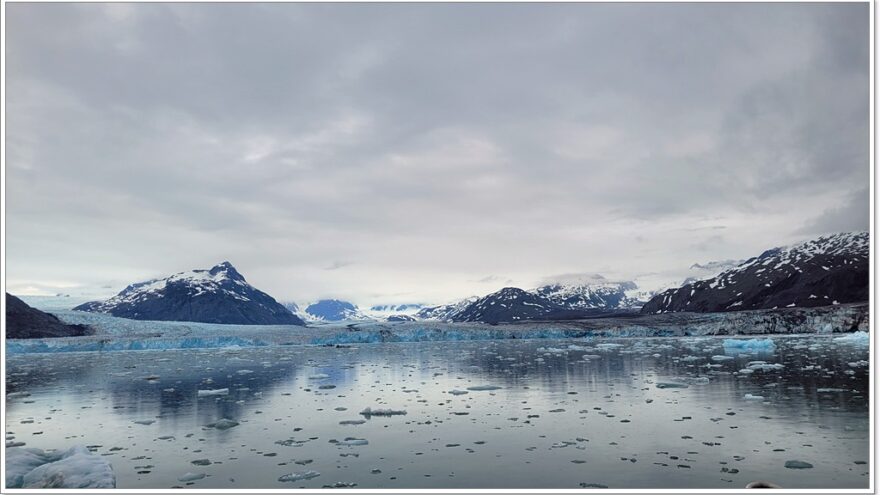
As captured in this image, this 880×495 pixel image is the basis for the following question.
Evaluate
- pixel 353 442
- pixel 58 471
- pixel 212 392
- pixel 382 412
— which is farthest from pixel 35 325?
pixel 353 442

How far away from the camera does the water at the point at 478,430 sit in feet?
29.6

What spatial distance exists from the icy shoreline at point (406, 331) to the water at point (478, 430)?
130 feet

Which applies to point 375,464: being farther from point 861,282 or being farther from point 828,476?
point 861,282

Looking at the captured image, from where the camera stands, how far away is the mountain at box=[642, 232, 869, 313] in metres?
130

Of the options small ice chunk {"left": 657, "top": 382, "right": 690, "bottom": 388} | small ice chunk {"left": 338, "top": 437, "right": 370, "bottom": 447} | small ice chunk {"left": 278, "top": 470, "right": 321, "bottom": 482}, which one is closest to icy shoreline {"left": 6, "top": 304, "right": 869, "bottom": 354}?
small ice chunk {"left": 657, "top": 382, "right": 690, "bottom": 388}

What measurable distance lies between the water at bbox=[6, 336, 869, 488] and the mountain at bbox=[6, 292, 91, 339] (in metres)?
58.4

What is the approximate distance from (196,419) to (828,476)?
14.9m

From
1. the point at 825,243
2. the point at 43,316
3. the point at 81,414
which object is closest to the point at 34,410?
the point at 81,414

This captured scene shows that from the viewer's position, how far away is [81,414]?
15.9 m

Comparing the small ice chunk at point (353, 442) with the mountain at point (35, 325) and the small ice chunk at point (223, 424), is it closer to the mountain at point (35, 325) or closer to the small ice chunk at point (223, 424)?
the small ice chunk at point (223, 424)

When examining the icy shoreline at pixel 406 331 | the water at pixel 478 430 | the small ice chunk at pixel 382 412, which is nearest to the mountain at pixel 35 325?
the icy shoreline at pixel 406 331

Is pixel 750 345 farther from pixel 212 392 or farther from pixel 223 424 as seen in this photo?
pixel 223 424

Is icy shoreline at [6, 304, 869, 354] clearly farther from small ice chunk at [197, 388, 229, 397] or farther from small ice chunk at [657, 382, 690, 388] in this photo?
small ice chunk at [657, 382, 690, 388]

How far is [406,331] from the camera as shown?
250 feet
